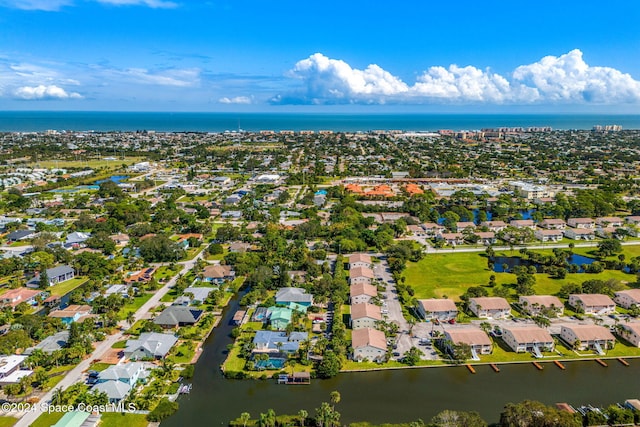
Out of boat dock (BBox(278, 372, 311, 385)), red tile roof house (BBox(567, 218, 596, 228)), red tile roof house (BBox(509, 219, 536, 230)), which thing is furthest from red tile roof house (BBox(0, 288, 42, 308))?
red tile roof house (BBox(567, 218, 596, 228))

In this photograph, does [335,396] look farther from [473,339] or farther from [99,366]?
[99,366]

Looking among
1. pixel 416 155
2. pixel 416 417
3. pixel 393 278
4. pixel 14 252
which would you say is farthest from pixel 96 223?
pixel 416 155

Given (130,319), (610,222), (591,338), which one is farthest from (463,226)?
(130,319)

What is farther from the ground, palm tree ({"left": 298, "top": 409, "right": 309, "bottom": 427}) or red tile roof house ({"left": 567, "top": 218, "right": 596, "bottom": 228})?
red tile roof house ({"left": 567, "top": 218, "right": 596, "bottom": 228})

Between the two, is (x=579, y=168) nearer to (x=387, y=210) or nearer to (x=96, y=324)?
(x=387, y=210)

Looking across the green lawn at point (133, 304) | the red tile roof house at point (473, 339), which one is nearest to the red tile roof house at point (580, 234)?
the red tile roof house at point (473, 339)

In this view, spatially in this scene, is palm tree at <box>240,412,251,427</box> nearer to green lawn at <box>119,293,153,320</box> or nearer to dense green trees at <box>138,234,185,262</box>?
green lawn at <box>119,293,153,320</box>
